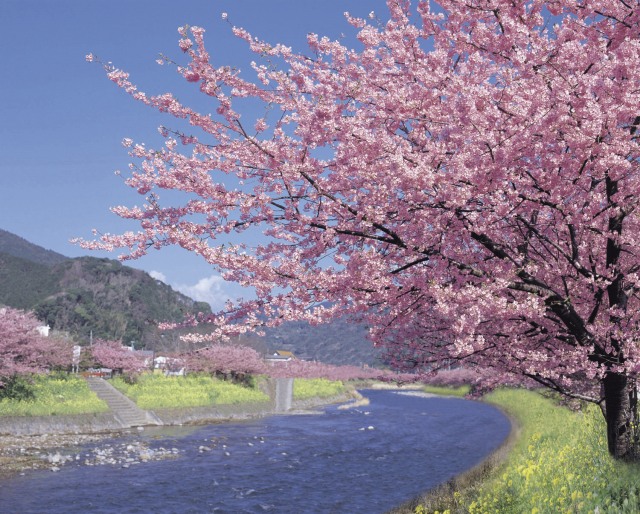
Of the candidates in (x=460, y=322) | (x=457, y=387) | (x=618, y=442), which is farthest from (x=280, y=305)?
(x=457, y=387)

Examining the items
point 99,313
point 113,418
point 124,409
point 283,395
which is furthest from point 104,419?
point 99,313

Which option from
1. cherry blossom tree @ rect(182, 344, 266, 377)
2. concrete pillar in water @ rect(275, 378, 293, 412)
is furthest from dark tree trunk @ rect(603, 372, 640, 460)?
cherry blossom tree @ rect(182, 344, 266, 377)

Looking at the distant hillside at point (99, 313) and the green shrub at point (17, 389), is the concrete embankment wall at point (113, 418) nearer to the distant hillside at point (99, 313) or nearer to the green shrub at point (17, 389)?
the green shrub at point (17, 389)

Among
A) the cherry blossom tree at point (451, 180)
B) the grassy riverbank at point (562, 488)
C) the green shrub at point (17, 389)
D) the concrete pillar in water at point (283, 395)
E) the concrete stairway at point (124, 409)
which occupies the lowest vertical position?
the concrete pillar in water at point (283, 395)

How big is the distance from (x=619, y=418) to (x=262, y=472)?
55.7 ft

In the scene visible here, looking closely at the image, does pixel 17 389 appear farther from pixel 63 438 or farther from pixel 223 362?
pixel 223 362

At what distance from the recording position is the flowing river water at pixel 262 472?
17969 mm

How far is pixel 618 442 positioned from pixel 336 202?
6344 millimetres

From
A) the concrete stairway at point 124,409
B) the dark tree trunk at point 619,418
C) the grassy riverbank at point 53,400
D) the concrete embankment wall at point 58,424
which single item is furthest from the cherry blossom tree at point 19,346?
the dark tree trunk at point 619,418

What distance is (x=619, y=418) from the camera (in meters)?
9.43

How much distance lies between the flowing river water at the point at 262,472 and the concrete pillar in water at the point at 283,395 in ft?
47.7

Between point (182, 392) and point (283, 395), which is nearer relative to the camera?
point (182, 392)

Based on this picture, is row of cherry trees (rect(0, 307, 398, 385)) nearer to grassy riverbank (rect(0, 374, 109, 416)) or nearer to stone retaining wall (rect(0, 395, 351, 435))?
grassy riverbank (rect(0, 374, 109, 416))

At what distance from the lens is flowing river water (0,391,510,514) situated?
18.0 m
